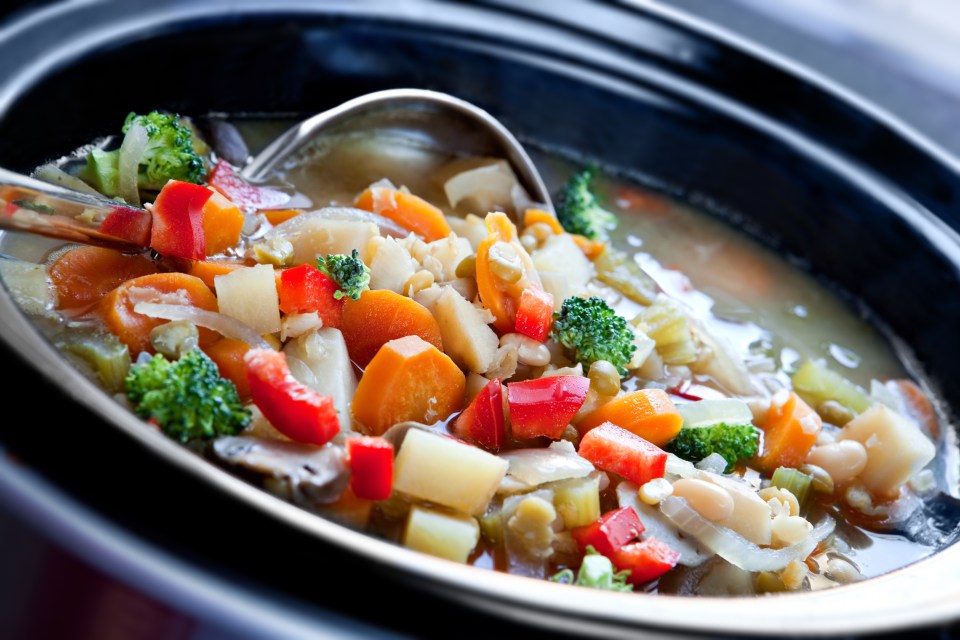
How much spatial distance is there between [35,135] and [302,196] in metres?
0.74

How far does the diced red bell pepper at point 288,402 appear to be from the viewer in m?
1.67

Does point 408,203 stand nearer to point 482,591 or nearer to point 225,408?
point 225,408

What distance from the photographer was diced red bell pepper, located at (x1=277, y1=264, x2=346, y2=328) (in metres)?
1.99

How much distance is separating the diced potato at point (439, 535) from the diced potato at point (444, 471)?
0.04 metres

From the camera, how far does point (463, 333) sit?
207 centimetres

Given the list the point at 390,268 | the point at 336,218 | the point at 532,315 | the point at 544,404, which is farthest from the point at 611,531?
the point at 336,218

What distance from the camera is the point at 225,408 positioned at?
1655 millimetres

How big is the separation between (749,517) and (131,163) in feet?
5.66

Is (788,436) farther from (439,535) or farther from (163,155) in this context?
(163,155)

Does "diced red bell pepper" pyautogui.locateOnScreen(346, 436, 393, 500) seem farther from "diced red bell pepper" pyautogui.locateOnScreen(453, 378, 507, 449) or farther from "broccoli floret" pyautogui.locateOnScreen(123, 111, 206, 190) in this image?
"broccoli floret" pyautogui.locateOnScreen(123, 111, 206, 190)

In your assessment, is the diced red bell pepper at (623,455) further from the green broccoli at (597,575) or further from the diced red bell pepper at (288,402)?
the diced red bell pepper at (288,402)

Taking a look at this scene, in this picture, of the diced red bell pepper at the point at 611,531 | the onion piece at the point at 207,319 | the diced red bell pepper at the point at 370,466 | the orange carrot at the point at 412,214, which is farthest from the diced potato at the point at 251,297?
the diced red bell pepper at the point at 611,531

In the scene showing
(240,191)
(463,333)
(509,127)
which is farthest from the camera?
(509,127)

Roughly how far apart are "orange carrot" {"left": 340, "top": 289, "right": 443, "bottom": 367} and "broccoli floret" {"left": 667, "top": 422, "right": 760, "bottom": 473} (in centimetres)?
65
